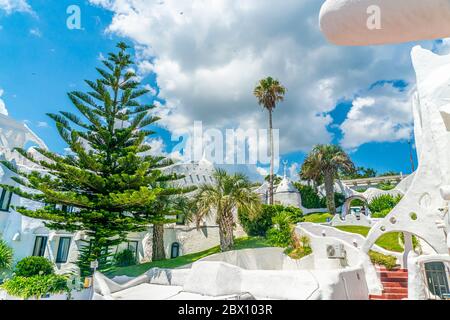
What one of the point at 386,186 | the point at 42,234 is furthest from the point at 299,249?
the point at 386,186

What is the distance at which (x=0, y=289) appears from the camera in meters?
8.01

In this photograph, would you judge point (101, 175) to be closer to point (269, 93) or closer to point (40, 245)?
point (40, 245)

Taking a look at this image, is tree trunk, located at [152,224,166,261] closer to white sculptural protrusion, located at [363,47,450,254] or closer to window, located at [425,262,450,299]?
white sculptural protrusion, located at [363,47,450,254]

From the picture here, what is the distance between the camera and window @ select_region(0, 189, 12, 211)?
1186 centimetres

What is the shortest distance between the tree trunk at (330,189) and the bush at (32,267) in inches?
765

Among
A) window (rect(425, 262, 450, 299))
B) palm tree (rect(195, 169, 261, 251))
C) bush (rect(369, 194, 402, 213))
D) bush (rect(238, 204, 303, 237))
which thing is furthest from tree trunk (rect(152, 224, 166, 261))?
bush (rect(369, 194, 402, 213))

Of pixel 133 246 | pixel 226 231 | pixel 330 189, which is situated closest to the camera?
pixel 226 231

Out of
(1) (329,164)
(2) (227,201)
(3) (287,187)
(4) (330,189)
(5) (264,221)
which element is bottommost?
(5) (264,221)

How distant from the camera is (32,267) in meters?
9.72

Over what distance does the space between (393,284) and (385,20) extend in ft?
25.0

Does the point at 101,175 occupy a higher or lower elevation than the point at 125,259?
higher

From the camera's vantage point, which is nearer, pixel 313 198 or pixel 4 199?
pixel 4 199

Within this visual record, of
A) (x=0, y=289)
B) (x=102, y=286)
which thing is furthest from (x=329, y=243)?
(x=0, y=289)

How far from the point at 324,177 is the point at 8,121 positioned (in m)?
21.3
